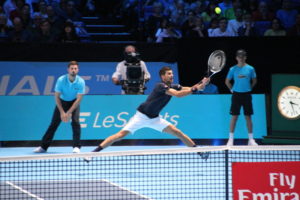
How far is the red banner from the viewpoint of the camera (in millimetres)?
5551

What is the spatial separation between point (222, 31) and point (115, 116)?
12.5 ft

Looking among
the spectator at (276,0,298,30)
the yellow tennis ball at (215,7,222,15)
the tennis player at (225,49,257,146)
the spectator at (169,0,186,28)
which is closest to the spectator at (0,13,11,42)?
the spectator at (169,0,186,28)

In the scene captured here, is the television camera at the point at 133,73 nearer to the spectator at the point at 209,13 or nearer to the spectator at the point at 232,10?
the spectator at the point at 209,13

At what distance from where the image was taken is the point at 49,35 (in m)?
15.4

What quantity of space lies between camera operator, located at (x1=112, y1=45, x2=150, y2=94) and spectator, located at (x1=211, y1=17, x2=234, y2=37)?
9.55ft

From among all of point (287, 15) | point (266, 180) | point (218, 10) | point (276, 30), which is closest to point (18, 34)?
point (218, 10)

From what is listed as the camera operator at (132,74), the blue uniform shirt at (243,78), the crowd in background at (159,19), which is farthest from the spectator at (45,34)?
the blue uniform shirt at (243,78)

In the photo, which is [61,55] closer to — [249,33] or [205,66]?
[205,66]

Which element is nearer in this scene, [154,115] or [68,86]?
[154,115]

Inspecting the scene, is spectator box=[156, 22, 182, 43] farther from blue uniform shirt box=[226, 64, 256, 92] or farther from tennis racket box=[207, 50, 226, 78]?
tennis racket box=[207, 50, 226, 78]

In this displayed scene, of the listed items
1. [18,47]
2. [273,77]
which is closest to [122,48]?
[18,47]

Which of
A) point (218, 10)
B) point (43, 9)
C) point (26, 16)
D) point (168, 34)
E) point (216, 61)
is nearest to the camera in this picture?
point (216, 61)

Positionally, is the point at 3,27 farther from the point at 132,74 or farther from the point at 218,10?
the point at 218,10

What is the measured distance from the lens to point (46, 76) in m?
15.3
